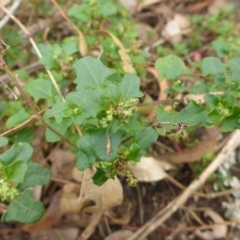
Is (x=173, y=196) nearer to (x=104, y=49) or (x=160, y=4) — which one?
(x=104, y=49)

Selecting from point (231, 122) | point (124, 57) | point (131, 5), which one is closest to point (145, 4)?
point (131, 5)

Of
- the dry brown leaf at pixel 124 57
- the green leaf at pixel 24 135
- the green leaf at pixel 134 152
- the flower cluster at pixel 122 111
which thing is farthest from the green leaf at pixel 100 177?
the dry brown leaf at pixel 124 57

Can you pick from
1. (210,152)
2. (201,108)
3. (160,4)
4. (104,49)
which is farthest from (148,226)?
(160,4)

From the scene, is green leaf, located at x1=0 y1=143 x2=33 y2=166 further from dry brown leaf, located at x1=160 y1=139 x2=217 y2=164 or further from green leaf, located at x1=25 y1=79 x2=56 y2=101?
dry brown leaf, located at x1=160 y1=139 x2=217 y2=164

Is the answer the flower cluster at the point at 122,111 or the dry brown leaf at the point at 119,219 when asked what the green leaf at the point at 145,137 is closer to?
the flower cluster at the point at 122,111

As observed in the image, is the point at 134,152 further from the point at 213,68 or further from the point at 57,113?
the point at 213,68
